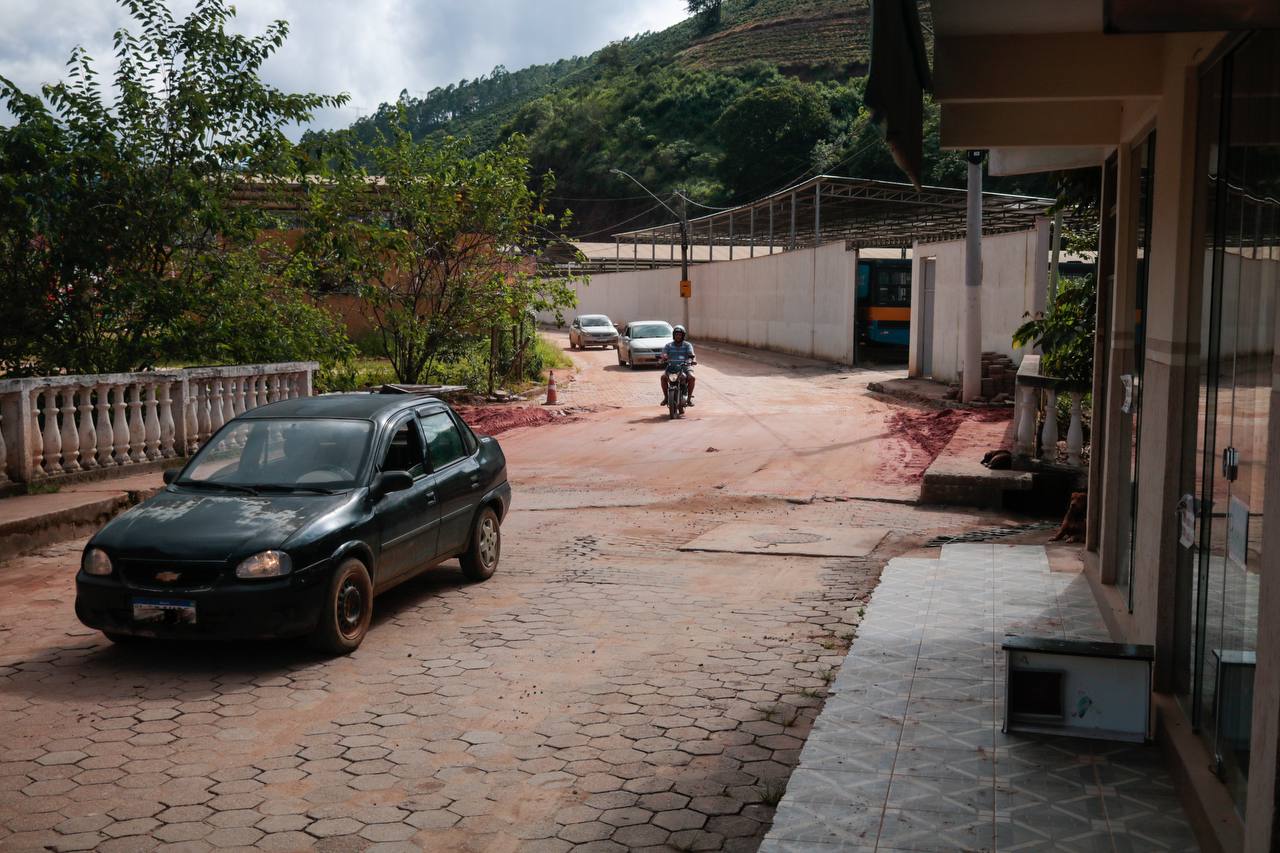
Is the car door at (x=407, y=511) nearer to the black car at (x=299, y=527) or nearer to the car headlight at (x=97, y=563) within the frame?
the black car at (x=299, y=527)

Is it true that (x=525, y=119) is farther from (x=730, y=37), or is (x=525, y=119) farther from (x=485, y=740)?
(x=485, y=740)

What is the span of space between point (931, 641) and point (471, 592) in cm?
348

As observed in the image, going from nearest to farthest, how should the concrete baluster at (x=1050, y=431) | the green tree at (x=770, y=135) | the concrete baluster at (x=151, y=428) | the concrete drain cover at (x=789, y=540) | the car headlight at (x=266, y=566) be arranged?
the car headlight at (x=266, y=566) → the concrete drain cover at (x=789, y=540) → the concrete baluster at (x=1050, y=431) → the concrete baluster at (x=151, y=428) → the green tree at (x=770, y=135)

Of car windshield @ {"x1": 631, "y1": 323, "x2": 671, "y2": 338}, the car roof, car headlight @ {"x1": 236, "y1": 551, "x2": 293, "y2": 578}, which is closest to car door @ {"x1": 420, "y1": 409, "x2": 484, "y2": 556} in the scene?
the car roof

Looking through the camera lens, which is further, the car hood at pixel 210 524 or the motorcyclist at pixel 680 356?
the motorcyclist at pixel 680 356

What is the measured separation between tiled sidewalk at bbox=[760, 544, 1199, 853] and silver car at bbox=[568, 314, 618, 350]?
1498 inches

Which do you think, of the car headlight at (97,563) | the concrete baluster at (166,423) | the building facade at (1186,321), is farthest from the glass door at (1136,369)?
the concrete baluster at (166,423)

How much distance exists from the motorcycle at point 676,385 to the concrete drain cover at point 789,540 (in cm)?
1004

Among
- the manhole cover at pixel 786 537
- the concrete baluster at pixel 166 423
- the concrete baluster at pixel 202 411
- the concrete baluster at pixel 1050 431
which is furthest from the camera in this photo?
the concrete baluster at pixel 202 411

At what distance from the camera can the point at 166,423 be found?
12531 mm

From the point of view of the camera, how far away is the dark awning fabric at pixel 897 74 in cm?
343

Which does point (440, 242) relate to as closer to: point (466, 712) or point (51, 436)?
point (51, 436)

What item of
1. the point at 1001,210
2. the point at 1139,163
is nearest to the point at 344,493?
the point at 1139,163

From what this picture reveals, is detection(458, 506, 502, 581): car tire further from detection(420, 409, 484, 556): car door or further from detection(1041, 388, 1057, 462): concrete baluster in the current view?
detection(1041, 388, 1057, 462): concrete baluster
